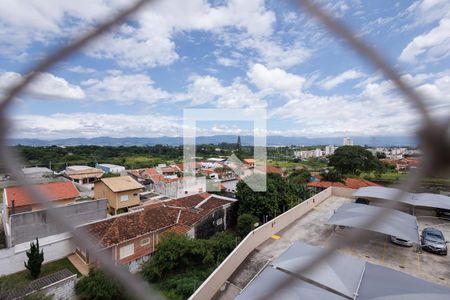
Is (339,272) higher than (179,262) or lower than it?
higher

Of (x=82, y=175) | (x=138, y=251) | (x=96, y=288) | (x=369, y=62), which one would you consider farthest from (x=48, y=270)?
(x=82, y=175)

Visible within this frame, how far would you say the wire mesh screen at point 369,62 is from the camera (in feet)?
0.94

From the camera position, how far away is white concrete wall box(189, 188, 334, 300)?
15.8ft

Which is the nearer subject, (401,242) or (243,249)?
(243,249)

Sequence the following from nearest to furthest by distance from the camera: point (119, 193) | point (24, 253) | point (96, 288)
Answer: point (96, 288) → point (24, 253) → point (119, 193)

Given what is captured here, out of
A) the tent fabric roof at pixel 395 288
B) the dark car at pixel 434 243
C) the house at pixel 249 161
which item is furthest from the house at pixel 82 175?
the dark car at pixel 434 243

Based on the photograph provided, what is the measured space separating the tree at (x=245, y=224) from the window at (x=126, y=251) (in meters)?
4.09

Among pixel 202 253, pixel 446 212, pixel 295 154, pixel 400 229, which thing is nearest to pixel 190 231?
pixel 202 253

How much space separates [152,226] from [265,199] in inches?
187

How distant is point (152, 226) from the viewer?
28.4 feet

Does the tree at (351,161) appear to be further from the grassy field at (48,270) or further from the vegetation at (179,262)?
the grassy field at (48,270)

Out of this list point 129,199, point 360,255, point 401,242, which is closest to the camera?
point 360,255

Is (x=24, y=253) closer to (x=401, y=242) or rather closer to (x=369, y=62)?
(x=369, y=62)

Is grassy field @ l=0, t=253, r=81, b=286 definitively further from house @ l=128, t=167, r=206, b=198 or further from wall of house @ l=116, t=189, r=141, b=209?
house @ l=128, t=167, r=206, b=198
